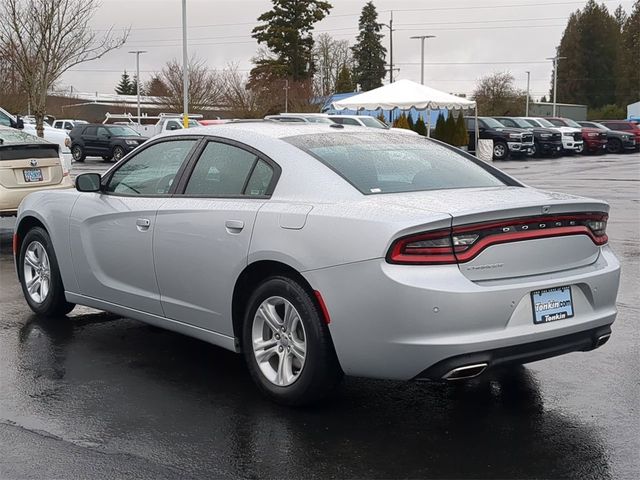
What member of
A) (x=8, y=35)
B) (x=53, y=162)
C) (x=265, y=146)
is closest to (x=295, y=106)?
(x=8, y=35)

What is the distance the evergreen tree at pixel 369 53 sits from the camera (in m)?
92.2

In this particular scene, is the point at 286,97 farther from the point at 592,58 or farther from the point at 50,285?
the point at 50,285

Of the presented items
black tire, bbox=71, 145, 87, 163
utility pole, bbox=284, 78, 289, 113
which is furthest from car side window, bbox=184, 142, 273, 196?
utility pole, bbox=284, 78, 289, 113

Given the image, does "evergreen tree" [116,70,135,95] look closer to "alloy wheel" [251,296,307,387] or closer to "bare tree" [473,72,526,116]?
"bare tree" [473,72,526,116]

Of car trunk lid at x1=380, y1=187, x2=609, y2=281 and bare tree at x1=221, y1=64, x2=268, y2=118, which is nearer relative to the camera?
car trunk lid at x1=380, y1=187, x2=609, y2=281

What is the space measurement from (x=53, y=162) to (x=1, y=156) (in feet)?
2.22

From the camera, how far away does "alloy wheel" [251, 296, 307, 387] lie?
15.2ft

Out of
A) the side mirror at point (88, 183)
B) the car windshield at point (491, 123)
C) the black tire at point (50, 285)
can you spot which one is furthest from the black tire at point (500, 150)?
the side mirror at point (88, 183)

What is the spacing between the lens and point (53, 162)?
11336 millimetres

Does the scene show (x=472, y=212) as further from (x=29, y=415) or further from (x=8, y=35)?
(x=8, y=35)

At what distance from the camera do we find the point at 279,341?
4719 mm

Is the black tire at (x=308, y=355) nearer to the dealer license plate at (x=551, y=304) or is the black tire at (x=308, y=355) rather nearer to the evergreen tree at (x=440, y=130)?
the dealer license plate at (x=551, y=304)

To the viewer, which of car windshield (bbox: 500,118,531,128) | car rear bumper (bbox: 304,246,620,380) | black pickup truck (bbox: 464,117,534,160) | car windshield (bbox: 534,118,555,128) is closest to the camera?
car rear bumper (bbox: 304,246,620,380)

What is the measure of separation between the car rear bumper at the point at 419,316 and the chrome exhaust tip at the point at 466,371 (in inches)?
2.4
